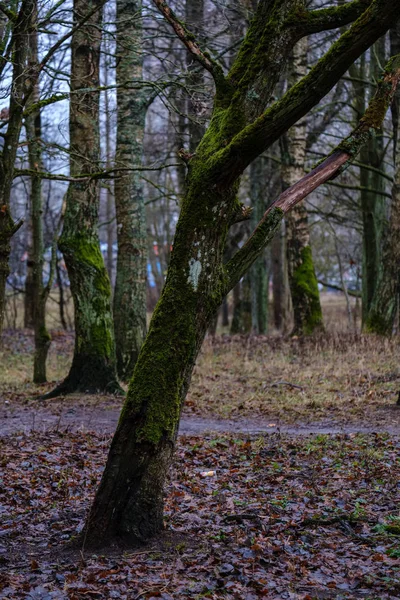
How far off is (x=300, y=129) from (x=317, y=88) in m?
12.6

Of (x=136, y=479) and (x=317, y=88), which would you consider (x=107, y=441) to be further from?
(x=317, y=88)

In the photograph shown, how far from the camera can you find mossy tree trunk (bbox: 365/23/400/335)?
51.6ft

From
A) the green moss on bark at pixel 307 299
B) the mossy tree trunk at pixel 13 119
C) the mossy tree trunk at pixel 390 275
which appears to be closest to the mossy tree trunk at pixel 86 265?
the mossy tree trunk at pixel 13 119

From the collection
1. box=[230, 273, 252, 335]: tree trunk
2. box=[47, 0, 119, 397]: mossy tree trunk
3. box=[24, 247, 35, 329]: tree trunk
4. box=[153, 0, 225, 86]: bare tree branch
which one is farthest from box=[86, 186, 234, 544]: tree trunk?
box=[230, 273, 252, 335]: tree trunk

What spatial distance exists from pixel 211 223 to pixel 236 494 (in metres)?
2.93

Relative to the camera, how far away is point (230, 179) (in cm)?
514

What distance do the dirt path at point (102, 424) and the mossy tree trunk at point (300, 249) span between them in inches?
273

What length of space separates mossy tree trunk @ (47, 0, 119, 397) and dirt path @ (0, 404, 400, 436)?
908 mm

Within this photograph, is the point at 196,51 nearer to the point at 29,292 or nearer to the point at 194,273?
the point at 194,273

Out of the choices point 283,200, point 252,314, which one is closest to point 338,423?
point 283,200

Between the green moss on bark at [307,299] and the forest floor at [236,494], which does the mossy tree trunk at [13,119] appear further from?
the green moss on bark at [307,299]

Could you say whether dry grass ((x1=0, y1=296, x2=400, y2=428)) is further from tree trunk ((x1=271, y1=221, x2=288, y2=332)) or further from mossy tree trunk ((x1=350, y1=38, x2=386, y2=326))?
tree trunk ((x1=271, y1=221, x2=288, y2=332))

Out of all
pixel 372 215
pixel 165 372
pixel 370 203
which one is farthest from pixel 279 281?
pixel 165 372

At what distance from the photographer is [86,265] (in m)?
11.2
